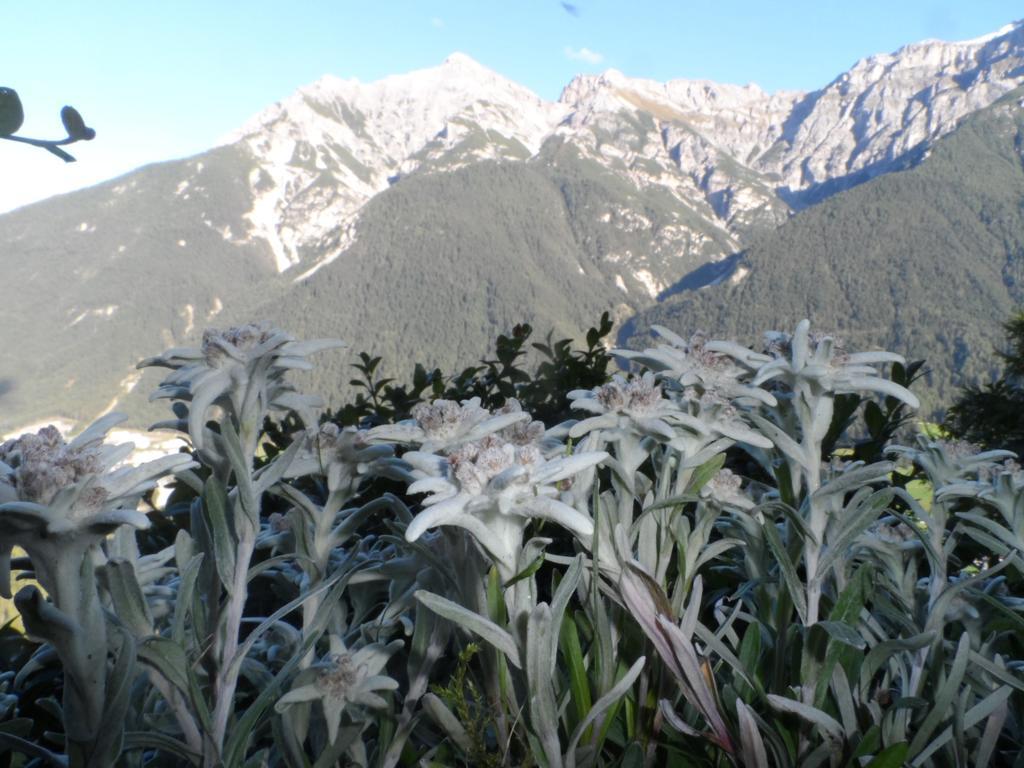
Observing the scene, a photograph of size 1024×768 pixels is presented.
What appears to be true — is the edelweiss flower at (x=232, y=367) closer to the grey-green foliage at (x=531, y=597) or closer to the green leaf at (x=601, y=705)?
the grey-green foliage at (x=531, y=597)

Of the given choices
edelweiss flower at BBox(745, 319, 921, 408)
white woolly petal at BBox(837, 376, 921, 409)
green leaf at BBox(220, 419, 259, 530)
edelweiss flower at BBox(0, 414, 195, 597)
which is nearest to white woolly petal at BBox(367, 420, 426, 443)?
green leaf at BBox(220, 419, 259, 530)

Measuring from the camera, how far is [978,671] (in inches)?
51.8

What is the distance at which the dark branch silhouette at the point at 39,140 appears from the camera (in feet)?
1.89

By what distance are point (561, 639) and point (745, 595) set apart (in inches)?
21.7

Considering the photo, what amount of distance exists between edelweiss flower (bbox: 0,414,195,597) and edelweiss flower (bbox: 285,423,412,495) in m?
0.35

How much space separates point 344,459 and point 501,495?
46cm

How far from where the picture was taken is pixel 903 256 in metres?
153

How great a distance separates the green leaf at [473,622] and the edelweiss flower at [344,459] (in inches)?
14.4

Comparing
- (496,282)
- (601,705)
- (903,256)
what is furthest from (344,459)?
(903,256)

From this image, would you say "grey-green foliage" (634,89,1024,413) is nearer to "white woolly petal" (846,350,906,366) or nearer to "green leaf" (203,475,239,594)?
"white woolly petal" (846,350,906,366)

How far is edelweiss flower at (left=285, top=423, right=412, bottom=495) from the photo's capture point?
4.45 feet

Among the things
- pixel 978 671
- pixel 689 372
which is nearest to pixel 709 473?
pixel 689 372

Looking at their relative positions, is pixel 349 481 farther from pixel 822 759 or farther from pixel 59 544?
pixel 822 759

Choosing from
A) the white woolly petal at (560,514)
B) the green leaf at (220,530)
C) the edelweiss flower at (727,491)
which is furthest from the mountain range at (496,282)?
the white woolly petal at (560,514)
